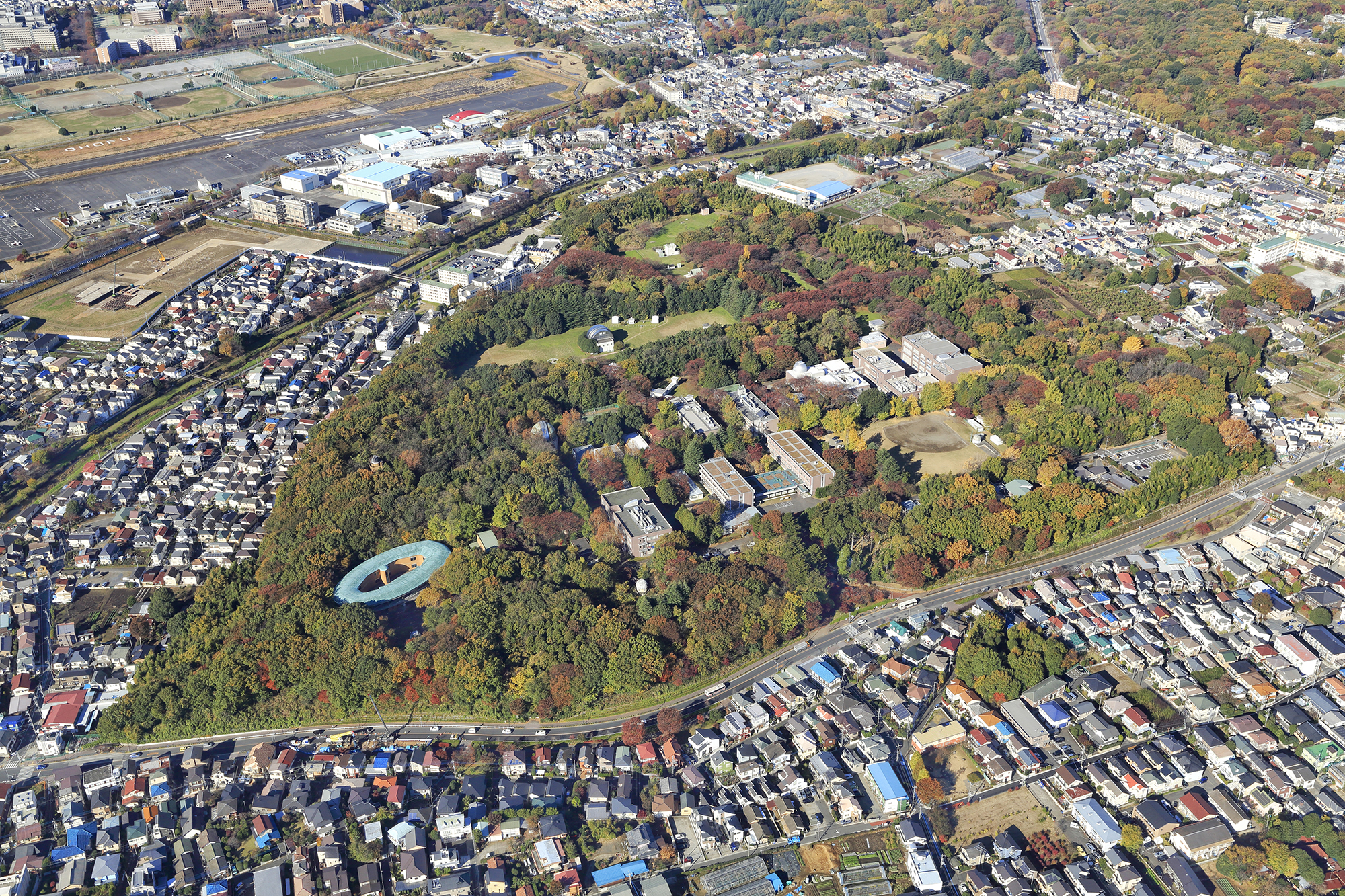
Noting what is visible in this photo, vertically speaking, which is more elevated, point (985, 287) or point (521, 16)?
point (521, 16)

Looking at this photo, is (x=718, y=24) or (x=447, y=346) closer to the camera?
(x=447, y=346)

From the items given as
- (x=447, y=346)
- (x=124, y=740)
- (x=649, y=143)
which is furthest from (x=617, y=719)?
(x=649, y=143)

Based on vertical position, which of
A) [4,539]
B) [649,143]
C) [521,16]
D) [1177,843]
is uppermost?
[521,16]

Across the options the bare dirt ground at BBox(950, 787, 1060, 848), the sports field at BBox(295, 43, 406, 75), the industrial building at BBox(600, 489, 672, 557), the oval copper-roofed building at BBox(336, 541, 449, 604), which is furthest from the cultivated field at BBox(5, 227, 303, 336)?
the bare dirt ground at BBox(950, 787, 1060, 848)

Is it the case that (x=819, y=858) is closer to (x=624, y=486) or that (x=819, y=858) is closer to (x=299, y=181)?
(x=624, y=486)

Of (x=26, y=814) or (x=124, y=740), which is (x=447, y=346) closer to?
(x=124, y=740)

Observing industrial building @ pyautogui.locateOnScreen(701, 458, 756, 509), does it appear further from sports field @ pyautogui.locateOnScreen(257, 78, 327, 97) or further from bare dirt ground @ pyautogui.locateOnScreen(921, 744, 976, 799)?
sports field @ pyautogui.locateOnScreen(257, 78, 327, 97)

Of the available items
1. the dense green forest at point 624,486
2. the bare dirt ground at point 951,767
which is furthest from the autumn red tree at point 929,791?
the dense green forest at point 624,486

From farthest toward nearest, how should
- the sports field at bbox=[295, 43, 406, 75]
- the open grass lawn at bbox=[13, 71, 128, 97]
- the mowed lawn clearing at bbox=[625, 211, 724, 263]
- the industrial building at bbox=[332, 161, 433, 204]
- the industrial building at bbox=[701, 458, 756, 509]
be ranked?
the sports field at bbox=[295, 43, 406, 75] < the open grass lawn at bbox=[13, 71, 128, 97] < the industrial building at bbox=[332, 161, 433, 204] < the mowed lawn clearing at bbox=[625, 211, 724, 263] < the industrial building at bbox=[701, 458, 756, 509]
